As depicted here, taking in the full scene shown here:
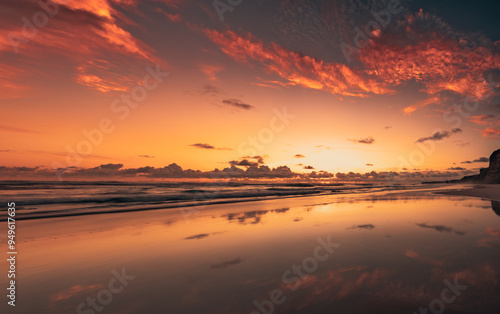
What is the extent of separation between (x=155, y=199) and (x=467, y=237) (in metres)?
22.9

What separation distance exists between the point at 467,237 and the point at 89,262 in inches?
399

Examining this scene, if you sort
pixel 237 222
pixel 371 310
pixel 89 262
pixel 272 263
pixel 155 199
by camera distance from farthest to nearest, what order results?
pixel 155 199 → pixel 237 222 → pixel 89 262 → pixel 272 263 → pixel 371 310

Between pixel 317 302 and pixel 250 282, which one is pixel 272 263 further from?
pixel 317 302

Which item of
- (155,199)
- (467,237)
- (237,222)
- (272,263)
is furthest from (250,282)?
(155,199)

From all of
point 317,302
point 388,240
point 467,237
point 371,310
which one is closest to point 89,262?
point 317,302

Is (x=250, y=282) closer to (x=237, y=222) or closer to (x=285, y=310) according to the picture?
(x=285, y=310)

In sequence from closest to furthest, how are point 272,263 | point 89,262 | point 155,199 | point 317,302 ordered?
1. point 317,302
2. point 272,263
3. point 89,262
4. point 155,199

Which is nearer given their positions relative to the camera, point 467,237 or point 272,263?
point 272,263

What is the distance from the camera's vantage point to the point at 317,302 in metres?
3.22

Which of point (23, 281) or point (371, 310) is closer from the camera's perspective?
point (371, 310)

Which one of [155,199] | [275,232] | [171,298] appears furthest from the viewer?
[155,199]

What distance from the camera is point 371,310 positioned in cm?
296

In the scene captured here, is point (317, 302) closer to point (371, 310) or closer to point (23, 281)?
point (371, 310)

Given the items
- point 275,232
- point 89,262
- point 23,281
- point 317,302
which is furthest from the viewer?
point 275,232
